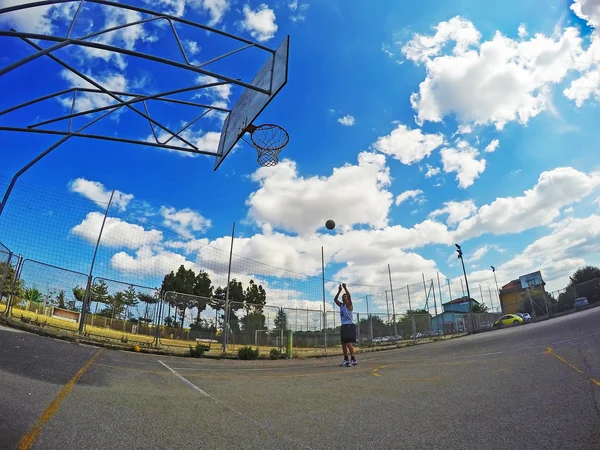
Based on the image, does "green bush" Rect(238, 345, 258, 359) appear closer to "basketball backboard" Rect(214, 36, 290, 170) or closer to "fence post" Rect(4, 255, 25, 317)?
"basketball backboard" Rect(214, 36, 290, 170)

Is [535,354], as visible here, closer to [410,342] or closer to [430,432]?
[430,432]

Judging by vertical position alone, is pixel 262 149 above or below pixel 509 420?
above

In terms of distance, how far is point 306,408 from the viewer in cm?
420

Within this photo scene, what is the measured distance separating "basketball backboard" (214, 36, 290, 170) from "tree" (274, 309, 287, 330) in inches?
371

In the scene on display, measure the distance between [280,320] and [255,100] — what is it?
1121 cm

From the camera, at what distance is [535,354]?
7590mm

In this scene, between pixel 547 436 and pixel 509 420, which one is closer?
pixel 547 436

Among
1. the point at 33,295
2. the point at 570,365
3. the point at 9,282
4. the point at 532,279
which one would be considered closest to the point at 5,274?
the point at 9,282

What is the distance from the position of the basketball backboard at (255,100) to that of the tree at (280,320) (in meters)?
9.42

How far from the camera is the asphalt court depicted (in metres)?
2.94

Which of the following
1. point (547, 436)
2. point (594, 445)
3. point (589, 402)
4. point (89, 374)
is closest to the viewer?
point (594, 445)

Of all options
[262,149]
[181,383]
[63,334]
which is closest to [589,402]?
[181,383]

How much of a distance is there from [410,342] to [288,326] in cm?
955

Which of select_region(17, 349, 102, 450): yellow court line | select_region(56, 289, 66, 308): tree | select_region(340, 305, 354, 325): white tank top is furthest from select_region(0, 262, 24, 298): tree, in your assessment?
select_region(340, 305, 354, 325): white tank top
